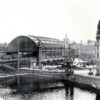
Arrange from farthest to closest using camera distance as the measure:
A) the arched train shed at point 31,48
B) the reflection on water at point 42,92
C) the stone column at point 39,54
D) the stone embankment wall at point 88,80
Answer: the arched train shed at point 31,48, the stone column at point 39,54, the stone embankment wall at point 88,80, the reflection on water at point 42,92

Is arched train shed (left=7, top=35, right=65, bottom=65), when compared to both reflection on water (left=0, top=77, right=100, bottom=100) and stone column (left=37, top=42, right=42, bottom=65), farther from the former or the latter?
reflection on water (left=0, top=77, right=100, bottom=100)

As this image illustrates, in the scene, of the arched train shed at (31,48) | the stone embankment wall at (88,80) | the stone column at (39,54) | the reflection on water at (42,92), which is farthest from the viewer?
the arched train shed at (31,48)

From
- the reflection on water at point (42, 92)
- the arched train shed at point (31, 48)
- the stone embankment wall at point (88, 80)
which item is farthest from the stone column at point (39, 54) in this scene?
the stone embankment wall at point (88, 80)

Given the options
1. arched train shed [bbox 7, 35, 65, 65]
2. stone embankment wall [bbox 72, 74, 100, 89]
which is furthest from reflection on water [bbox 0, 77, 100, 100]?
arched train shed [bbox 7, 35, 65, 65]

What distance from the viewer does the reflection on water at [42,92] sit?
6575 cm

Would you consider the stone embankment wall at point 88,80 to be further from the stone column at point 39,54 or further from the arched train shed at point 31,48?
the arched train shed at point 31,48

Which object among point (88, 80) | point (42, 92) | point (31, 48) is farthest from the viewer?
point (31, 48)

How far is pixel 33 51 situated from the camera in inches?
5305

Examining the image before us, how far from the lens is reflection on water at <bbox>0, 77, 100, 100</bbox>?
6575 cm

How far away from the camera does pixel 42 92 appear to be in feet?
236

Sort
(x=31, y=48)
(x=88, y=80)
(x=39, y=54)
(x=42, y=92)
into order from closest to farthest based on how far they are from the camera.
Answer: (x=42, y=92), (x=88, y=80), (x=39, y=54), (x=31, y=48)

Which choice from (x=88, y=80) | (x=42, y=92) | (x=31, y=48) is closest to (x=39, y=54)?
(x=31, y=48)

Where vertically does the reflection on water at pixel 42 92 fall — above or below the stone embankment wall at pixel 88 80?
below

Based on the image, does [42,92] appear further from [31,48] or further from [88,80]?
[31,48]
